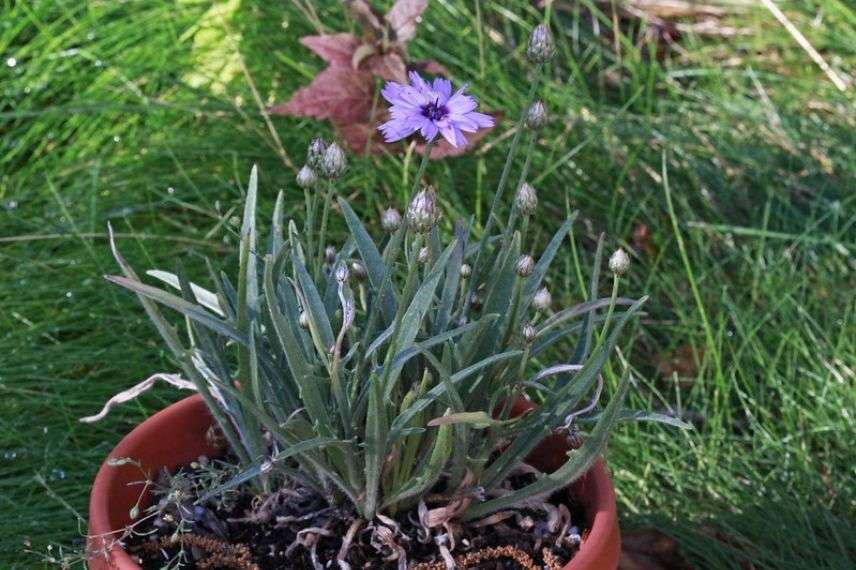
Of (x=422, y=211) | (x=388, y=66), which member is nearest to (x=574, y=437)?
(x=422, y=211)

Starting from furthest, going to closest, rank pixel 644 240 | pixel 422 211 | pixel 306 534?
pixel 644 240, pixel 306 534, pixel 422 211

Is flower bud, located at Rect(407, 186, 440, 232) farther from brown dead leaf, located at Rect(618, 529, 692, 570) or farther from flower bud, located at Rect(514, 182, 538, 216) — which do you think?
brown dead leaf, located at Rect(618, 529, 692, 570)

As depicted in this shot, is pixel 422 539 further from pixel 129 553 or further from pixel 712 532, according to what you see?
pixel 712 532

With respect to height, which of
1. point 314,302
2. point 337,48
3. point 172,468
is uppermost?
point 314,302

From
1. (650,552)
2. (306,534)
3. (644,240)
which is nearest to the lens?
(306,534)

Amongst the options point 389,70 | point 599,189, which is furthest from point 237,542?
point 599,189

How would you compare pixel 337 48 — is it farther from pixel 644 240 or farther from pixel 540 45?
pixel 540 45

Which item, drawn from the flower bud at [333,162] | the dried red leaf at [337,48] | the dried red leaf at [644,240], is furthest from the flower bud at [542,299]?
the dried red leaf at [644,240]
